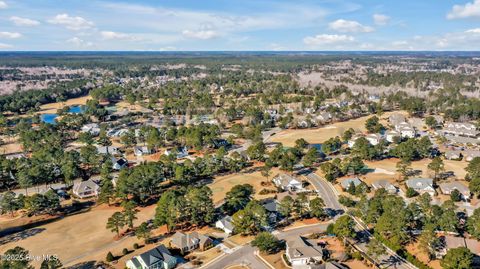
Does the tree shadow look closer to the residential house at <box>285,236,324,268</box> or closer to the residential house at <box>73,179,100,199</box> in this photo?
the residential house at <box>73,179,100,199</box>

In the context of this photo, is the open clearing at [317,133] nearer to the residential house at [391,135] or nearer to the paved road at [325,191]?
the residential house at [391,135]

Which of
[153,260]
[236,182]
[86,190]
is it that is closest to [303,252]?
[153,260]

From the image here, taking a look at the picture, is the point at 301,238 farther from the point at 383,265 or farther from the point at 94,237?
the point at 94,237

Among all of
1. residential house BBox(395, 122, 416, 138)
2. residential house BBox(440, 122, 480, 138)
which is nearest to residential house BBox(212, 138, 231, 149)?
residential house BBox(395, 122, 416, 138)

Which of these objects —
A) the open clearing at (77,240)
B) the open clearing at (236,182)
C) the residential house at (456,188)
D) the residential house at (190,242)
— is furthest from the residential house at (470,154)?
the open clearing at (77,240)

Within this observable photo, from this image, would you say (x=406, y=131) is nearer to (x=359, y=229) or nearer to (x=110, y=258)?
(x=359, y=229)

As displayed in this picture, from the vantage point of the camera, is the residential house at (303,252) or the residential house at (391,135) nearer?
the residential house at (303,252)
